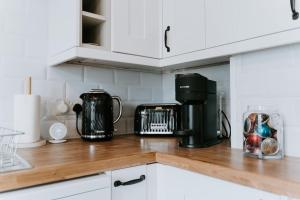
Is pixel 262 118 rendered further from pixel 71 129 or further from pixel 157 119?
pixel 71 129

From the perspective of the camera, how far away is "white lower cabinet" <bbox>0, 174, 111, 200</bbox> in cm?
71

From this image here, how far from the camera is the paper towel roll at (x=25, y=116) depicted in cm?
117

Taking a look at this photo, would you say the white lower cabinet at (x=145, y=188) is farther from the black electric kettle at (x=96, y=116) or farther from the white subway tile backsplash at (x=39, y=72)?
the white subway tile backsplash at (x=39, y=72)

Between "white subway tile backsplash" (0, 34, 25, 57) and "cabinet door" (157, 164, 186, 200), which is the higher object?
"white subway tile backsplash" (0, 34, 25, 57)

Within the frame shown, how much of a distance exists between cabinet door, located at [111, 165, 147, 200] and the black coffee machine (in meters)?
0.27

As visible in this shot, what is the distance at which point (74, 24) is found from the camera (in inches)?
45.9

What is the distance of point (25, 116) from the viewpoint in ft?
3.87

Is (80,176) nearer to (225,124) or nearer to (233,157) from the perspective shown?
(233,157)

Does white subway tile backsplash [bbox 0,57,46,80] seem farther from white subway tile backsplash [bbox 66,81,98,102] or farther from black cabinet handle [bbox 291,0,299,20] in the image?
black cabinet handle [bbox 291,0,299,20]

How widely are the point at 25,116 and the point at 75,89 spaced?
1.17 feet

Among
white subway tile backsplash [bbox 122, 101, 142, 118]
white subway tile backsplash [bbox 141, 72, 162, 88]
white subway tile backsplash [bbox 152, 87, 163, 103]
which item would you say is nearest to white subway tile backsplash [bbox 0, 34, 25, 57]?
white subway tile backsplash [bbox 122, 101, 142, 118]

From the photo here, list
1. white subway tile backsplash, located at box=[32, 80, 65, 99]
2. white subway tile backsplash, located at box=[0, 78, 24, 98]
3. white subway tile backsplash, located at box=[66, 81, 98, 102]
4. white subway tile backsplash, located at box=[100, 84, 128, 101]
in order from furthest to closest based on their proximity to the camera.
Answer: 1. white subway tile backsplash, located at box=[100, 84, 128, 101]
2. white subway tile backsplash, located at box=[66, 81, 98, 102]
3. white subway tile backsplash, located at box=[32, 80, 65, 99]
4. white subway tile backsplash, located at box=[0, 78, 24, 98]

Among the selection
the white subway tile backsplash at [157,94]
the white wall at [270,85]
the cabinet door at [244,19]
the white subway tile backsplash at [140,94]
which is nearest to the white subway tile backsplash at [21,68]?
the white subway tile backsplash at [140,94]

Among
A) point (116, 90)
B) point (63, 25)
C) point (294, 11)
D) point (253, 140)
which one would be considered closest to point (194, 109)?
point (253, 140)
